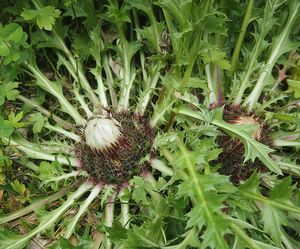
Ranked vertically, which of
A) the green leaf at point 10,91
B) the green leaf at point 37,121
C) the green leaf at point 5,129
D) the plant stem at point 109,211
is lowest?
the plant stem at point 109,211

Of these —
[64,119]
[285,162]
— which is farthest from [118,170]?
[285,162]

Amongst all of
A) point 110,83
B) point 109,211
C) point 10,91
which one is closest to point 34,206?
point 109,211

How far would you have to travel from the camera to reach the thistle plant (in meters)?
2.57

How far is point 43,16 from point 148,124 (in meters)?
0.90

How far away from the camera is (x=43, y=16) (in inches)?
124

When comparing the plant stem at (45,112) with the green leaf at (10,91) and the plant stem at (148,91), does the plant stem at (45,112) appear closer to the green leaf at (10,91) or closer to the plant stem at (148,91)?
the green leaf at (10,91)

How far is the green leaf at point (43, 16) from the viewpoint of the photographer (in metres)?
3.11

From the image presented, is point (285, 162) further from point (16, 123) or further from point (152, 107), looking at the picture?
point (16, 123)

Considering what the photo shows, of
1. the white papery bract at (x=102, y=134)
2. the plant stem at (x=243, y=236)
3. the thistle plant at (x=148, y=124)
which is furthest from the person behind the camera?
the white papery bract at (x=102, y=134)

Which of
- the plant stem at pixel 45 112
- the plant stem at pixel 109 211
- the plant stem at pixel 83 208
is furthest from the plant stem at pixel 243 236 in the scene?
the plant stem at pixel 45 112

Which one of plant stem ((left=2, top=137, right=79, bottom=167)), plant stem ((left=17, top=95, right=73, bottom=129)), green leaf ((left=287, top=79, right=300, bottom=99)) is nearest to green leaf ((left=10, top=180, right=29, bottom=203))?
plant stem ((left=2, top=137, right=79, bottom=167))

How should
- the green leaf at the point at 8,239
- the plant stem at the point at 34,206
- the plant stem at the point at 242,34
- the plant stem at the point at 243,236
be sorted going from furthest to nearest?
the plant stem at the point at 242,34
the plant stem at the point at 34,206
the green leaf at the point at 8,239
the plant stem at the point at 243,236

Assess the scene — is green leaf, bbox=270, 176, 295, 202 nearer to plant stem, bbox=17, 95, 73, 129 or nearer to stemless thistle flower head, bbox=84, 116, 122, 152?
stemless thistle flower head, bbox=84, 116, 122, 152

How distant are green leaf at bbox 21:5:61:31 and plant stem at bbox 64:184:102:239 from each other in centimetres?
98
